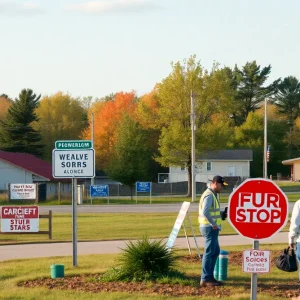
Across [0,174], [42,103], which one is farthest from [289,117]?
[0,174]

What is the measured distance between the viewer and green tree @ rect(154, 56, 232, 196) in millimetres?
62656

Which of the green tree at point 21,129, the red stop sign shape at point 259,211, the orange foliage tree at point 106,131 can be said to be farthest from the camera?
the orange foliage tree at point 106,131

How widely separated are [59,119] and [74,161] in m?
85.9

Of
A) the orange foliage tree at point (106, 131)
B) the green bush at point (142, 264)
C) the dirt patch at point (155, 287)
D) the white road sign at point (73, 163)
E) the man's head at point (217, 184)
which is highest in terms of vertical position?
the orange foliage tree at point (106, 131)

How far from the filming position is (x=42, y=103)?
10188 centimetres

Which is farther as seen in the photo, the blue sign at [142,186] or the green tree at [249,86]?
the green tree at [249,86]

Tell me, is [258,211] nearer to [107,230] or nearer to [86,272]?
[86,272]

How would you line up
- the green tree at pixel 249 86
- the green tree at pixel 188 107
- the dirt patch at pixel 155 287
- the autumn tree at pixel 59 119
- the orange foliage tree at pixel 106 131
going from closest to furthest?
the dirt patch at pixel 155 287 → the green tree at pixel 188 107 → the orange foliage tree at pixel 106 131 → the autumn tree at pixel 59 119 → the green tree at pixel 249 86

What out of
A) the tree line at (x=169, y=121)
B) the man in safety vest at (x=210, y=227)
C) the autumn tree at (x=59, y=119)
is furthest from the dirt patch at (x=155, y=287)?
the autumn tree at (x=59, y=119)

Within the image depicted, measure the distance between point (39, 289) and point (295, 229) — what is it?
438cm

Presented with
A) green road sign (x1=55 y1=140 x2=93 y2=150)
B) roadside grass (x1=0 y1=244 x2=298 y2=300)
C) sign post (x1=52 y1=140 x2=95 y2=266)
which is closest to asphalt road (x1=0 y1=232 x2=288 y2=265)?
roadside grass (x1=0 y1=244 x2=298 y2=300)

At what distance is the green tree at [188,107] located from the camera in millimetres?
62656

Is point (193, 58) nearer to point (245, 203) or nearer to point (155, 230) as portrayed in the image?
point (155, 230)

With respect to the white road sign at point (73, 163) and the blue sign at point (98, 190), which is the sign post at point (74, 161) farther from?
the blue sign at point (98, 190)
